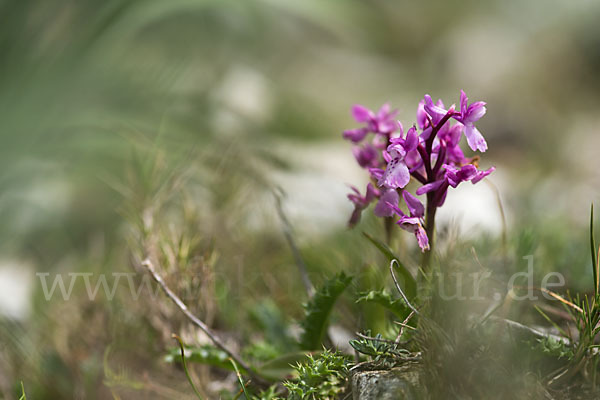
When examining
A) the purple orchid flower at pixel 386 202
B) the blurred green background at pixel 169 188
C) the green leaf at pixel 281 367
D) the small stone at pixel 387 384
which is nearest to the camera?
the small stone at pixel 387 384

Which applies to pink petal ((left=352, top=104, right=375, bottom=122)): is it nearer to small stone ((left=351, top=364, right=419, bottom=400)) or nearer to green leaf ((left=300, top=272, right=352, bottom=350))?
green leaf ((left=300, top=272, right=352, bottom=350))

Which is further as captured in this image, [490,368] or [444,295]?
[444,295]

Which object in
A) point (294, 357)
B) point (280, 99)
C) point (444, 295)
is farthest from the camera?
point (280, 99)

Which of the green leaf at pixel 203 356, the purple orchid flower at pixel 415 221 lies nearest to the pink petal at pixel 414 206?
the purple orchid flower at pixel 415 221

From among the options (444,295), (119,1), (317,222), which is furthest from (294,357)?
(119,1)

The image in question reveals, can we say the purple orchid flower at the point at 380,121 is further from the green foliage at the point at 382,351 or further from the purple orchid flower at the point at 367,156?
the green foliage at the point at 382,351

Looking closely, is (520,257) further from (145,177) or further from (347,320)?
(145,177)

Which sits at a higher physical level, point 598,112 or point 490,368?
point 598,112
